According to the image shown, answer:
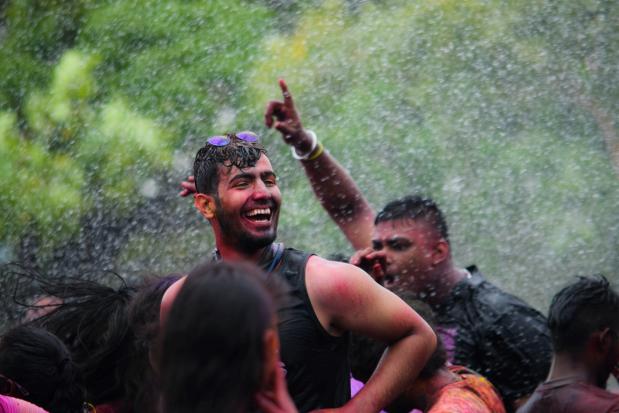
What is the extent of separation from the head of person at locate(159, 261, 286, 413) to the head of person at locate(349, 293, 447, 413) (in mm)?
1740

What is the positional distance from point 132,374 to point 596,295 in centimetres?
162

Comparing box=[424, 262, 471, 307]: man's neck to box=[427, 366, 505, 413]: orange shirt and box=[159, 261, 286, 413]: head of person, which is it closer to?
box=[427, 366, 505, 413]: orange shirt

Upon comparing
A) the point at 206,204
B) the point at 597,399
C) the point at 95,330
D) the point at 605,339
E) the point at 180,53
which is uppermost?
the point at 206,204

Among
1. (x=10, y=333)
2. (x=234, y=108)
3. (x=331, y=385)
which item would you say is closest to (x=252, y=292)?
(x=331, y=385)

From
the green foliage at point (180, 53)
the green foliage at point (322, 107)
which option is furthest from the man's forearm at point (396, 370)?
the green foliage at point (180, 53)

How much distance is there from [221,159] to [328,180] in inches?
61.6

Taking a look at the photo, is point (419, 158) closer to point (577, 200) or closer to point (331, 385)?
point (577, 200)

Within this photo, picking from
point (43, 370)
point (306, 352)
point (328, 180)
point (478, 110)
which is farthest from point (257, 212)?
point (478, 110)

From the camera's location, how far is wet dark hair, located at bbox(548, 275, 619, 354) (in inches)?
156

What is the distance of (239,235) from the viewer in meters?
3.54

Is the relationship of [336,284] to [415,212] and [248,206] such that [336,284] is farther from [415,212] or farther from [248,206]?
[415,212]

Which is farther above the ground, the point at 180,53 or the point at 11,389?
the point at 11,389

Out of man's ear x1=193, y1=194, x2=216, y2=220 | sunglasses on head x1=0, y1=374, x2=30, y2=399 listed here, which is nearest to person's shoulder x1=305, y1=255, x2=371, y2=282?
man's ear x1=193, y1=194, x2=216, y2=220

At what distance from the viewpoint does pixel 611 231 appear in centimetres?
793
